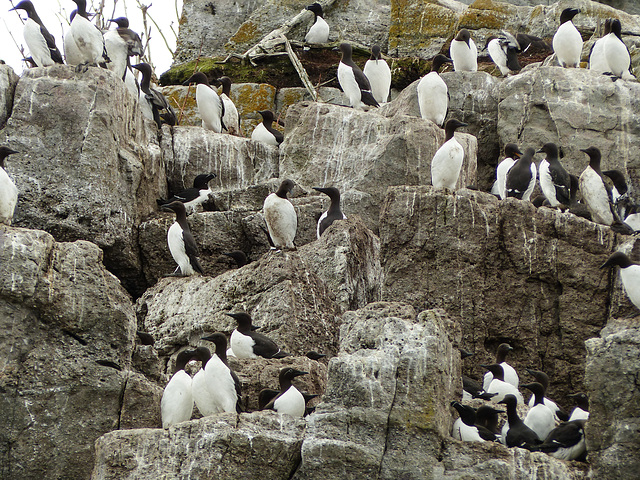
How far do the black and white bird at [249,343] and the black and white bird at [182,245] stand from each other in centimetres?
198

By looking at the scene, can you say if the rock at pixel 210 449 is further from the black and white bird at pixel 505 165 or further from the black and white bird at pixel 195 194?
the black and white bird at pixel 505 165

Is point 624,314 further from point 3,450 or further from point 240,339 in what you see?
point 3,450

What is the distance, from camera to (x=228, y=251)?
12328mm

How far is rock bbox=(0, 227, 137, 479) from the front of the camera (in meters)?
8.07

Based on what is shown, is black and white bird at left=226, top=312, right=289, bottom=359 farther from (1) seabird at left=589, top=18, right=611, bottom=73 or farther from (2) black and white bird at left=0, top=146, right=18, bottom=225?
(1) seabird at left=589, top=18, right=611, bottom=73

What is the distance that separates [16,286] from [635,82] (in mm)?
8921

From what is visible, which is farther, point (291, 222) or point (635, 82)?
point (635, 82)

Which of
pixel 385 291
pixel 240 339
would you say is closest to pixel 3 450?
pixel 240 339

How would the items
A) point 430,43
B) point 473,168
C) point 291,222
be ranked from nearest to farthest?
point 291,222 → point 473,168 → point 430,43

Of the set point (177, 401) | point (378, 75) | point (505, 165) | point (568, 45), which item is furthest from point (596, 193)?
point (177, 401)

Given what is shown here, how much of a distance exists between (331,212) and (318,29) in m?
6.89

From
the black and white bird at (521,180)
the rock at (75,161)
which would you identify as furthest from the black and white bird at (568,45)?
the rock at (75,161)

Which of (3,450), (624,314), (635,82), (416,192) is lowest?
(3,450)

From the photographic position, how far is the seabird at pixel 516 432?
8039mm
